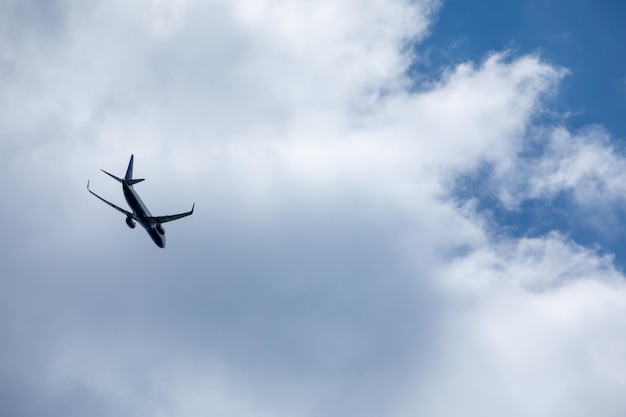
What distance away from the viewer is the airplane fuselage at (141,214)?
130m

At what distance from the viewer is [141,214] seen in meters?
134

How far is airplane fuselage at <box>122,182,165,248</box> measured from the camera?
425ft

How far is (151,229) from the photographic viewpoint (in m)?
139

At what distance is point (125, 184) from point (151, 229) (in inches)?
570

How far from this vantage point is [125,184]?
423 feet

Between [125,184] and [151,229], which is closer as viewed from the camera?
[125,184]
